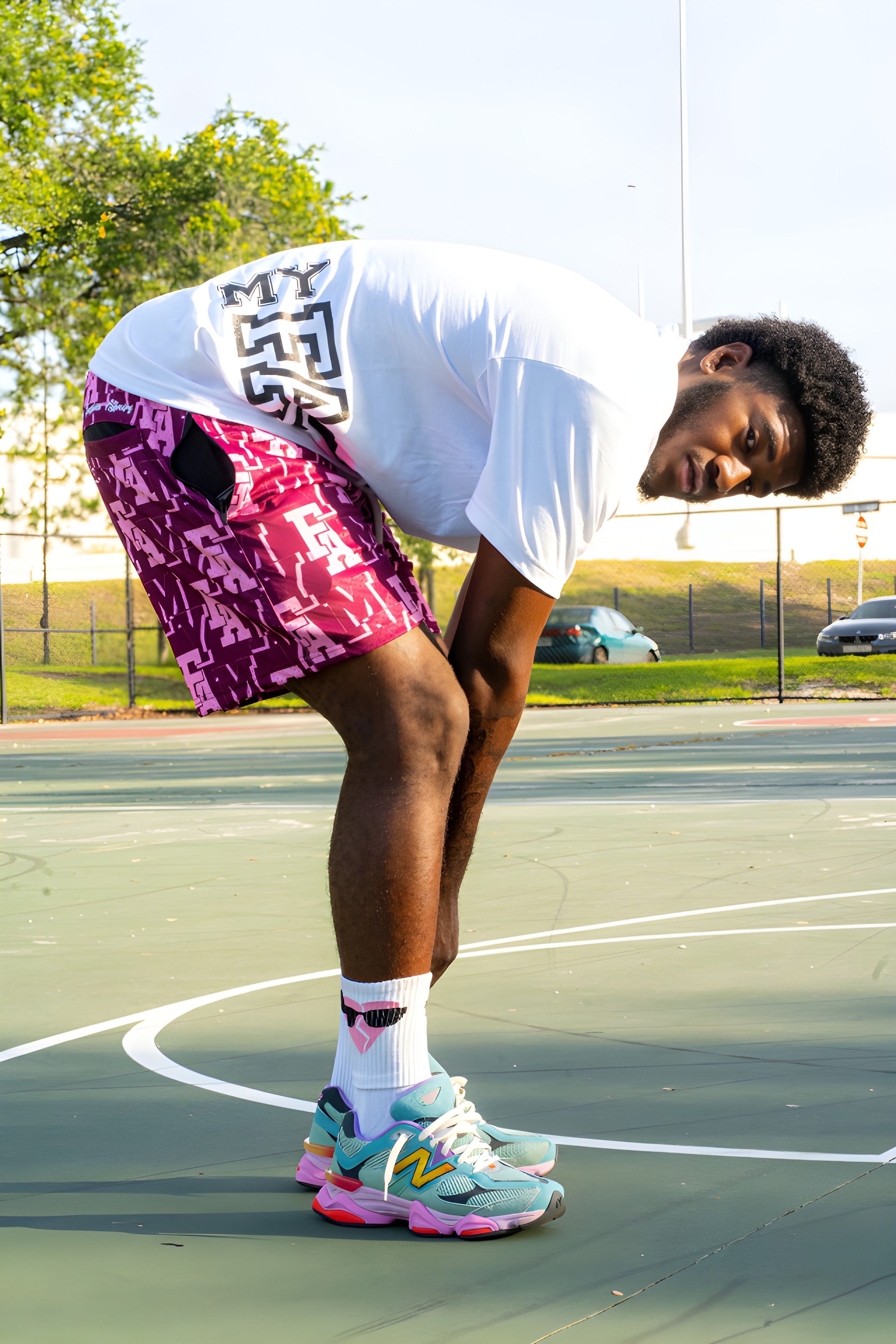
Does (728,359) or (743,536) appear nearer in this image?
(728,359)

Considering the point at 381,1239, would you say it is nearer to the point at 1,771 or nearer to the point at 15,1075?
the point at 15,1075

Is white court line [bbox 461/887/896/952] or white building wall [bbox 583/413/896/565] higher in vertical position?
white court line [bbox 461/887/896/952]

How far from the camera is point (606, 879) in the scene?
5.18 m

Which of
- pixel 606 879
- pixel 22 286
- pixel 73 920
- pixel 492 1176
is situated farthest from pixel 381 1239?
pixel 22 286

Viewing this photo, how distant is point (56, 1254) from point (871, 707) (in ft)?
56.0

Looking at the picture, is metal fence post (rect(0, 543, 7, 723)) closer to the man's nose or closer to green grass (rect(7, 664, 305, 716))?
green grass (rect(7, 664, 305, 716))

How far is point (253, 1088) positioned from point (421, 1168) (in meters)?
0.71

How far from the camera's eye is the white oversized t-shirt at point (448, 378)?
2092mm

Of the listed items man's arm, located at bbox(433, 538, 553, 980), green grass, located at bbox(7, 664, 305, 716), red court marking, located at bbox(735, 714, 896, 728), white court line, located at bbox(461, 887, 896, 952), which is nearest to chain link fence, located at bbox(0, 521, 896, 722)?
green grass, located at bbox(7, 664, 305, 716)

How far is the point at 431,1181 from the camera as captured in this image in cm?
204

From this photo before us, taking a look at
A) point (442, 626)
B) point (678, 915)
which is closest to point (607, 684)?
point (442, 626)

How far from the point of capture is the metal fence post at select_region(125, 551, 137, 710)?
20453 millimetres

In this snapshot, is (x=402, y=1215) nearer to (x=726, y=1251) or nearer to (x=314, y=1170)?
(x=314, y=1170)

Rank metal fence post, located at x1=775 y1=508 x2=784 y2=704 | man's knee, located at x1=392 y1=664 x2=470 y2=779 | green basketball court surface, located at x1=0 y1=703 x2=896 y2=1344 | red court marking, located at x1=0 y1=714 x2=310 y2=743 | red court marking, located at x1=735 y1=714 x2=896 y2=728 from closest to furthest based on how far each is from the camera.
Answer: green basketball court surface, located at x1=0 y1=703 x2=896 y2=1344, man's knee, located at x1=392 y1=664 x2=470 y2=779, red court marking, located at x1=735 y1=714 x2=896 y2=728, red court marking, located at x1=0 y1=714 x2=310 y2=743, metal fence post, located at x1=775 y1=508 x2=784 y2=704
